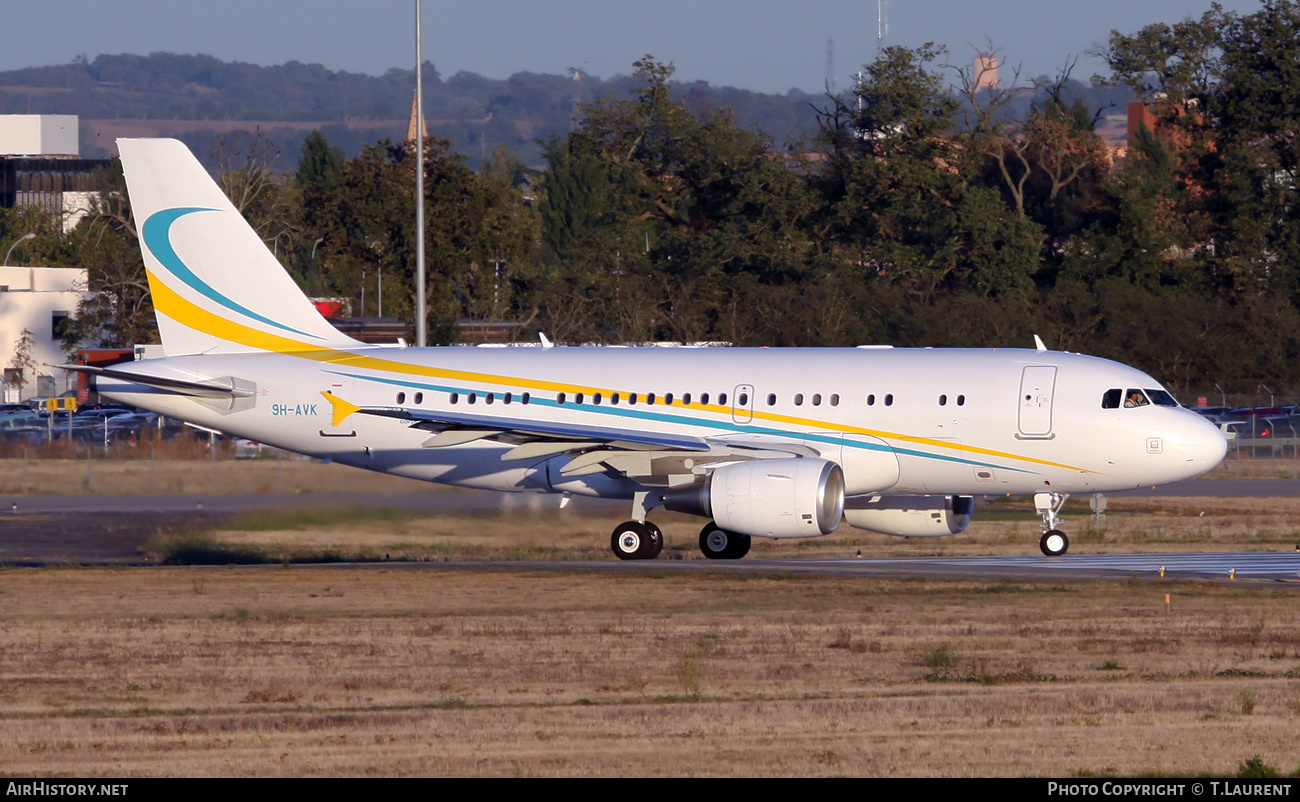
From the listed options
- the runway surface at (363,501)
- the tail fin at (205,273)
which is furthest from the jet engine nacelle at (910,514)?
the tail fin at (205,273)

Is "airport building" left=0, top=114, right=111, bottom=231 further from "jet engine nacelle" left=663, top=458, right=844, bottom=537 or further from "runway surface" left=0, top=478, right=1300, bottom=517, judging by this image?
"jet engine nacelle" left=663, top=458, right=844, bottom=537

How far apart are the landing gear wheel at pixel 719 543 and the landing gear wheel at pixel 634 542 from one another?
986mm

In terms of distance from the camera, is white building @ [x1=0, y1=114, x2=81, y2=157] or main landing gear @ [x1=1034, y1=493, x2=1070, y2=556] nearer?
main landing gear @ [x1=1034, y1=493, x2=1070, y2=556]

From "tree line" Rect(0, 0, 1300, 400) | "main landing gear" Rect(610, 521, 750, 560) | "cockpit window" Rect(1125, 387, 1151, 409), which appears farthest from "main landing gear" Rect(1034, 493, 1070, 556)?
"tree line" Rect(0, 0, 1300, 400)

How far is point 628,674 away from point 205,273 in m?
17.3

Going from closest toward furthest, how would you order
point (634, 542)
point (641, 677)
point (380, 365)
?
point (641, 677) → point (634, 542) → point (380, 365)

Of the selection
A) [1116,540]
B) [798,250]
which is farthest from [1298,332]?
[1116,540]

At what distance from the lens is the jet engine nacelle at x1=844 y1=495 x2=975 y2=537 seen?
28.3 meters

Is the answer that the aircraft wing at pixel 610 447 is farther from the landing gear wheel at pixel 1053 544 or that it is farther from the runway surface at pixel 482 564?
the landing gear wheel at pixel 1053 544

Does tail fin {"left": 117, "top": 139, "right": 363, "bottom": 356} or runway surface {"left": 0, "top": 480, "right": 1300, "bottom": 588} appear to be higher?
tail fin {"left": 117, "top": 139, "right": 363, "bottom": 356}

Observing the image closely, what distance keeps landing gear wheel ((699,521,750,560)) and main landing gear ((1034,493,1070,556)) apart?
5204 millimetres

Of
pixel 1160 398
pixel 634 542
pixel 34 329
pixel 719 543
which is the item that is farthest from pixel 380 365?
pixel 34 329

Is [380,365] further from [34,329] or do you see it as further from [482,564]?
[34,329]

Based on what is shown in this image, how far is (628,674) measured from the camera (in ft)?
53.6
